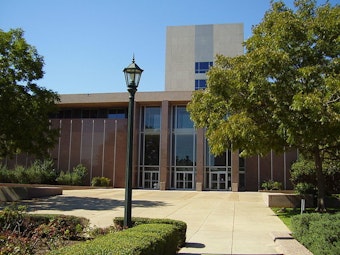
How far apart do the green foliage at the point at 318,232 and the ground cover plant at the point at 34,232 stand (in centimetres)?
527

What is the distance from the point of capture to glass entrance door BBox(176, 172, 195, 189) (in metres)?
40.3

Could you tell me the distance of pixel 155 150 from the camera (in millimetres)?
41062

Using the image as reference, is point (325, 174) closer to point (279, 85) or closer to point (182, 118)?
point (279, 85)

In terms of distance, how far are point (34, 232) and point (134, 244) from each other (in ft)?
7.29

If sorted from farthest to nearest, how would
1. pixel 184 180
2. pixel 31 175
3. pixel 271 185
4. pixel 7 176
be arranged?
1. pixel 184 180
2. pixel 7 176
3. pixel 31 175
4. pixel 271 185

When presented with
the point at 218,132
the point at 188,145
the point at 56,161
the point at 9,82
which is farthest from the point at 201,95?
the point at 56,161

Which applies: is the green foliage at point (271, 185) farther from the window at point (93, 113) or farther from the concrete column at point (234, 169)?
the window at point (93, 113)

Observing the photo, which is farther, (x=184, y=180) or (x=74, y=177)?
(x=184, y=180)

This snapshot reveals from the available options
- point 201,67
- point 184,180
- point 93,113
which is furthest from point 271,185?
point 201,67

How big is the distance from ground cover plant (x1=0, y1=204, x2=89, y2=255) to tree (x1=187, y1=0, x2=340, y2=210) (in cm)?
718

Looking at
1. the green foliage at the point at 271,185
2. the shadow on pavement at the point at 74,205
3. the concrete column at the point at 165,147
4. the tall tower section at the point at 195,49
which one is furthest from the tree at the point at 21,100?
the tall tower section at the point at 195,49

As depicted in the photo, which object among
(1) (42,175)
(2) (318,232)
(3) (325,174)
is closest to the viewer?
(2) (318,232)

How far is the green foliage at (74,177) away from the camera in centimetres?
3841

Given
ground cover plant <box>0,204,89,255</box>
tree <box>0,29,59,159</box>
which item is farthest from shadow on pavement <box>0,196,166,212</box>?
ground cover plant <box>0,204,89,255</box>
